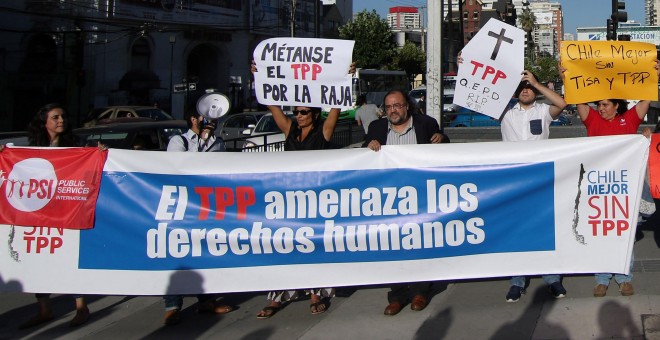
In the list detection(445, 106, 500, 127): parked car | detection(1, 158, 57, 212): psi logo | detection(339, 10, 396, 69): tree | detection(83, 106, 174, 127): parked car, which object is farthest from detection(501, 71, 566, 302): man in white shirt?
detection(339, 10, 396, 69): tree

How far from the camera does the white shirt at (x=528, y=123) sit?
6402 mm

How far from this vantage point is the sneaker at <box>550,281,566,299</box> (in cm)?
622

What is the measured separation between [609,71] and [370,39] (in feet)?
192

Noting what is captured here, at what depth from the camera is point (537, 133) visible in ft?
21.0

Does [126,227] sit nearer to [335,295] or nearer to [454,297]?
[335,295]

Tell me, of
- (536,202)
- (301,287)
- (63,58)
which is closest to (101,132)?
(301,287)

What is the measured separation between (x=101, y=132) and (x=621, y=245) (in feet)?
29.5

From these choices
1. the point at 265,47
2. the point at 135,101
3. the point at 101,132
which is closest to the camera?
the point at 265,47

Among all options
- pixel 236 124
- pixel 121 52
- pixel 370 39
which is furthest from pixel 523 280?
pixel 370 39

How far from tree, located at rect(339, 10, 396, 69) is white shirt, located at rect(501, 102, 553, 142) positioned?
57.2 metres

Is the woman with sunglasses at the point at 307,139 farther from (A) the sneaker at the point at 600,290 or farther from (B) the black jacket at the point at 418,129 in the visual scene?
(A) the sneaker at the point at 600,290

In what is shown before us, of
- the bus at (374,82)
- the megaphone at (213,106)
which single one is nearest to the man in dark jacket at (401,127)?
the megaphone at (213,106)

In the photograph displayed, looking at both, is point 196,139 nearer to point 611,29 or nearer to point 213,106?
point 213,106

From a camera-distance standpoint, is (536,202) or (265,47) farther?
(265,47)
